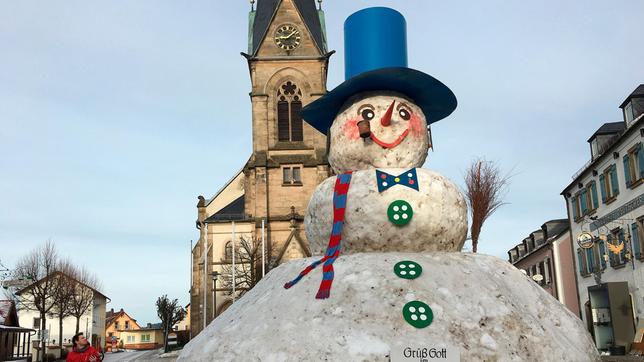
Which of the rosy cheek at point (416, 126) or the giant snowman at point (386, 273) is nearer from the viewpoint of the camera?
the giant snowman at point (386, 273)

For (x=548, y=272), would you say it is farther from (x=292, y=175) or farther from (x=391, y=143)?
(x=391, y=143)

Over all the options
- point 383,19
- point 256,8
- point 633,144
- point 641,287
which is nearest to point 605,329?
point 641,287

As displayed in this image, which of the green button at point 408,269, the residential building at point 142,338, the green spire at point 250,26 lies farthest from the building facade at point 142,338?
the green button at point 408,269

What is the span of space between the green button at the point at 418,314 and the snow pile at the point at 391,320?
0.04 meters

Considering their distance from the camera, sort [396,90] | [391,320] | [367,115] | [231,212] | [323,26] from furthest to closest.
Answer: [323,26] → [231,212] → [396,90] → [367,115] → [391,320]

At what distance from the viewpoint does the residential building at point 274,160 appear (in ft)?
122

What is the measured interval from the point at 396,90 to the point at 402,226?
4.40 ft

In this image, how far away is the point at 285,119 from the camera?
1553 inches

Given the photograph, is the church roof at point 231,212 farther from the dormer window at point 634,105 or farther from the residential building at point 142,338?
the residential building at point 142,338

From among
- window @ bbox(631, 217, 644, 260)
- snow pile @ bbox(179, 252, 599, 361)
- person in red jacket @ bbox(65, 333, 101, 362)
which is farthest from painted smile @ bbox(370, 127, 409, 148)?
window @ bbox(631, 217, 644, 260)

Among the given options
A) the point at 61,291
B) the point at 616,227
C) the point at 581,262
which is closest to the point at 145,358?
the point at 61,291

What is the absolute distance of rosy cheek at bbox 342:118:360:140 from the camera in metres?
4.91

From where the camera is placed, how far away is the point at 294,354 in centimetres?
361

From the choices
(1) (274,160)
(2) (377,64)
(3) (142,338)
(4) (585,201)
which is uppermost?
(1) (274,160)
